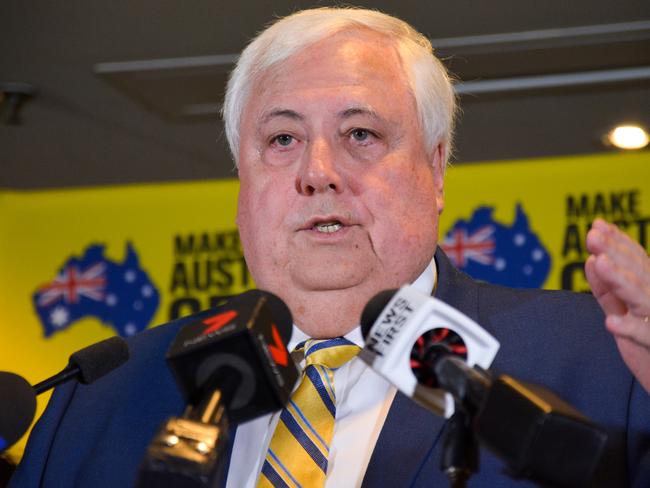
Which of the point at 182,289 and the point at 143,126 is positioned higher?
the point at 143,126

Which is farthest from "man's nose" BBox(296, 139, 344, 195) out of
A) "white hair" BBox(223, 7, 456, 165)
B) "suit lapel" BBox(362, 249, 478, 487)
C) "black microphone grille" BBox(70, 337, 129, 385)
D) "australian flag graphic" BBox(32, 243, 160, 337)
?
"australian flag graphic" BBox(32, 243, 160, 337)

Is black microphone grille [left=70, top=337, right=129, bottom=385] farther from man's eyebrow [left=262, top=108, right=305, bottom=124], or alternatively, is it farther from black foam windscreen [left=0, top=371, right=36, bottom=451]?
man's eyebrow [left=262, top=108, right=305, bottom=124]

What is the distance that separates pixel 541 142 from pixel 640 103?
2.49 ft

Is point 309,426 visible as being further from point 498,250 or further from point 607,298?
point 498,250

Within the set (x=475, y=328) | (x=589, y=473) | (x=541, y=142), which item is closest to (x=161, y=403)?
(x=475, y=328)

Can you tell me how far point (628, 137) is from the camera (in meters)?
6.17

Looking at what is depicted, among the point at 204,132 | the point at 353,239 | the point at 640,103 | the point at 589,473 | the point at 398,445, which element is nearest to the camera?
the point at 589,473

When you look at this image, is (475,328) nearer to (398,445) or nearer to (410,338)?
(410,338)

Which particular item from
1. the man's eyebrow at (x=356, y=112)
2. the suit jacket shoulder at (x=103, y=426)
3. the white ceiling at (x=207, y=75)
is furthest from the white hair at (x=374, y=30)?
the white ceiling at (x=207, y=75)

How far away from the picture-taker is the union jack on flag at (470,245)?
6371mm

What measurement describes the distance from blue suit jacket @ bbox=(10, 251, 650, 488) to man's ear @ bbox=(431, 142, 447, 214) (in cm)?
13

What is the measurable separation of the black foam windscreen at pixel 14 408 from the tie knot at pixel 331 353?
691 mm

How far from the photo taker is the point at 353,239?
1.83m

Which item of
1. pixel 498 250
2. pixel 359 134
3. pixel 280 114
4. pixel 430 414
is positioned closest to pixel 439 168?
pixel 359 134
